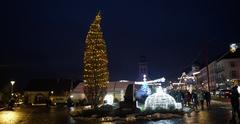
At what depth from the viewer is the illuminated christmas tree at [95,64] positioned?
1751 inches

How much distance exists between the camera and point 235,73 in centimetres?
9325

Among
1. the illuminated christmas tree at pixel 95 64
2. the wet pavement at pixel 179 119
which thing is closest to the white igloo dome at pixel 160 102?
the wet pavement at pixel 179 119

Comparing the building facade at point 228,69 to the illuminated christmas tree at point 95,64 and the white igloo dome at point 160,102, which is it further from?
the white igloo dome at point 160,102

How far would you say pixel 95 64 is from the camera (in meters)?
45.4

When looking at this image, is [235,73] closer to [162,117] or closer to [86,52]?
[86,52]

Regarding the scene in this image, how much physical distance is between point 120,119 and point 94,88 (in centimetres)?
2364

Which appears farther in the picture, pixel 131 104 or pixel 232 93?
pixel 131 104

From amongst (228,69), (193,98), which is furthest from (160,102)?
(228,69)

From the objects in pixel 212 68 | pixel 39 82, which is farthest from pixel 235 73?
pixel 39 82

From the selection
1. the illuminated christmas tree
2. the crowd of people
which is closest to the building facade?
the illuminated christmas tree

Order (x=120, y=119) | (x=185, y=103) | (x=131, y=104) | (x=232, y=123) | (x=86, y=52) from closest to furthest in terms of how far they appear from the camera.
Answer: (x=232, y=123), (x=120, y=119), (x=131, y=104), (x=185, y=103), (x=86, y=52)

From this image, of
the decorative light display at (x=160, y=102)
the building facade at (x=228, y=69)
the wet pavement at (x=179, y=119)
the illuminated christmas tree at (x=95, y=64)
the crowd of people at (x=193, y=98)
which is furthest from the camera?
the building facade at (x=228, y=69)

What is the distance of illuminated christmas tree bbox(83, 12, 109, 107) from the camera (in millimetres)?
44469

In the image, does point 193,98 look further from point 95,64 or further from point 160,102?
point 95,64
